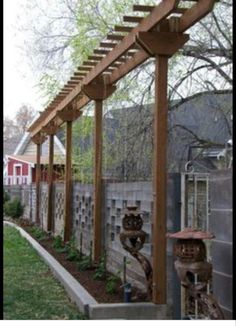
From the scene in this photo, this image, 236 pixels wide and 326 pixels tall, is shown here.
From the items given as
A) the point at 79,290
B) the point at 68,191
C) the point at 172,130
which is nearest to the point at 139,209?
the point at 79,290

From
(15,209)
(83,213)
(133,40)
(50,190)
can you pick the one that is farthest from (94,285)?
(15,209)

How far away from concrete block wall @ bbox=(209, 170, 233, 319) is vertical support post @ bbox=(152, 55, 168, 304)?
0.79 m

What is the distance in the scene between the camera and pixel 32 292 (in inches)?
237

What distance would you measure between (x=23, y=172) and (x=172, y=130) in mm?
20224

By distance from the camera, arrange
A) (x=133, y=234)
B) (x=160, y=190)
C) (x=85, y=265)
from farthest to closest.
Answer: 1. (x=85, y=265)
2. (x=133, y=234)
3. (x=160, y=190)

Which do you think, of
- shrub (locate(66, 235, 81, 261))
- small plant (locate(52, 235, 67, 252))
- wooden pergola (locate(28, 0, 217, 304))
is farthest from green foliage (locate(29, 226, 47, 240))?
wooden pergola (locate(28, 0, 217, 304))

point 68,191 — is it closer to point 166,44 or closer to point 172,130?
point 172,130

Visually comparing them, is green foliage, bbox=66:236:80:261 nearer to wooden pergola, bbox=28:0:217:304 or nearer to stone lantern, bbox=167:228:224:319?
wooden pergola, bbox=28:0:217:304

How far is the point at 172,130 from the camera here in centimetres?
1104

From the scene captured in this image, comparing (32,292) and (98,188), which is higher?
(98,188)

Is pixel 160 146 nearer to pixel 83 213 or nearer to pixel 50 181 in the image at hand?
pixel 83 213

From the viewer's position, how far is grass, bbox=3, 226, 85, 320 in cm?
498

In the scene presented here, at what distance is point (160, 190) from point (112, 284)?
1448 mm

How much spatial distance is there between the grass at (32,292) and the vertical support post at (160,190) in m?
0.77
